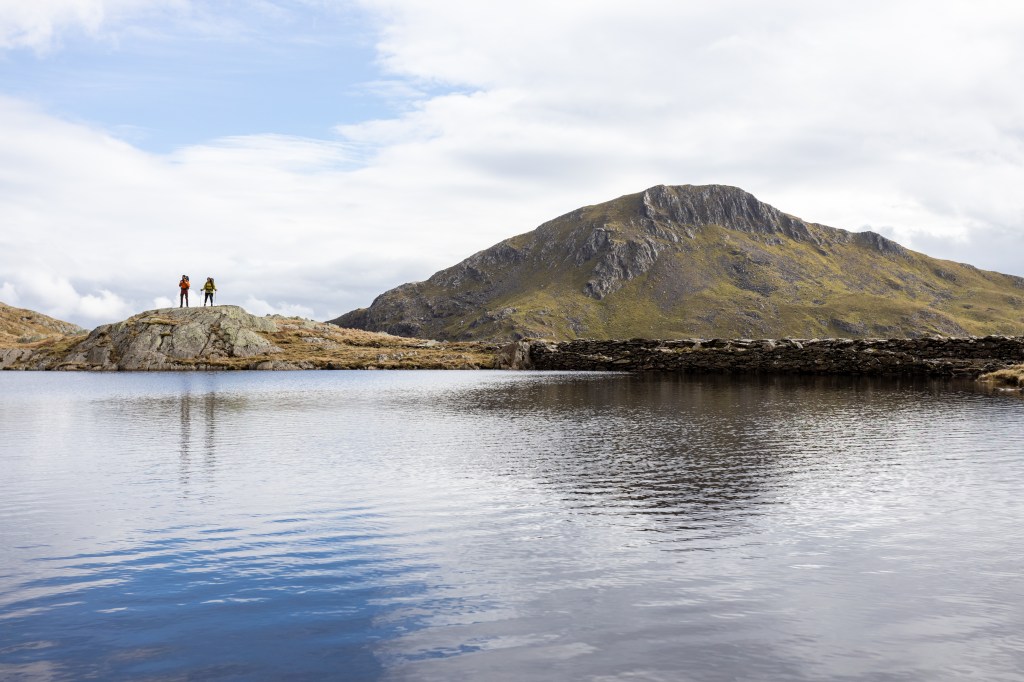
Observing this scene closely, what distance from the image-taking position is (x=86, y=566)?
14445 mm

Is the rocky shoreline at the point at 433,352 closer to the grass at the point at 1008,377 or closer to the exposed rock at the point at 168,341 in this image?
the exposed rock at the point at 168,341

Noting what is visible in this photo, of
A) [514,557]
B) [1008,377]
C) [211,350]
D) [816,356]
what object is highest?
[211,350]

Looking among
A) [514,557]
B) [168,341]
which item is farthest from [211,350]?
[514,557]

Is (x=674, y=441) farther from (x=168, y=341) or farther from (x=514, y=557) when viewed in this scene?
(x=168, y=341)

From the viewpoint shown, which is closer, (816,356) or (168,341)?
(816,356)

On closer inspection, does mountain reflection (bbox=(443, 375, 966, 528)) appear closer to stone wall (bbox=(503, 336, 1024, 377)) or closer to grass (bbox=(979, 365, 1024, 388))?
grass (bbox=(979, 365, 1024, 388))

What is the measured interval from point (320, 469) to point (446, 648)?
15.7 meters

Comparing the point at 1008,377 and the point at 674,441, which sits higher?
the point at 1008,377

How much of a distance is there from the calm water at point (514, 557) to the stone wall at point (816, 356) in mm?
60640

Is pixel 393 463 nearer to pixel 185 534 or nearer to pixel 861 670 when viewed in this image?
pixel 185 534

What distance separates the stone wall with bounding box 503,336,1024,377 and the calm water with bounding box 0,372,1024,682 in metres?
60.6

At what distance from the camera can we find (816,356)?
308 ft

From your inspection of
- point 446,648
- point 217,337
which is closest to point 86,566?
point 446,648

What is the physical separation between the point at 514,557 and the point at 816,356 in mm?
87074
